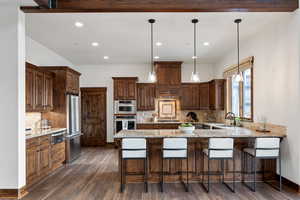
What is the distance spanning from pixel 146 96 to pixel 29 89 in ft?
13.1

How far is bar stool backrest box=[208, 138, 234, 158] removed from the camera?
143 inches

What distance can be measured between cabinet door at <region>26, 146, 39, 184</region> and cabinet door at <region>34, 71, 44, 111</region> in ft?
3.34

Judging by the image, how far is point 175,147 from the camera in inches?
145

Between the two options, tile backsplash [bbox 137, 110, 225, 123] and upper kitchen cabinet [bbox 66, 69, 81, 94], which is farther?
tile backsplash [bbox 137, 110, 225, 123]

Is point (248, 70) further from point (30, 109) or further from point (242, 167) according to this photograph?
point (30, 109)

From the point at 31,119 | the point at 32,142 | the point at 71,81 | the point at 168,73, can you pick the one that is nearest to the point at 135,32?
the point at 71,81

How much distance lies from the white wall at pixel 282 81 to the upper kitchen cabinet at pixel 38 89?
16.4 ft

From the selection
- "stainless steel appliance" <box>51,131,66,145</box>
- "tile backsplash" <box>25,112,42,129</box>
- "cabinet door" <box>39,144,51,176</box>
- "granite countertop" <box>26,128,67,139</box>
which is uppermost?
"tile backsplash" <box>25,112,42,129</box>

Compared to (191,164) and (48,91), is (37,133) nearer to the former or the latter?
(48,91)

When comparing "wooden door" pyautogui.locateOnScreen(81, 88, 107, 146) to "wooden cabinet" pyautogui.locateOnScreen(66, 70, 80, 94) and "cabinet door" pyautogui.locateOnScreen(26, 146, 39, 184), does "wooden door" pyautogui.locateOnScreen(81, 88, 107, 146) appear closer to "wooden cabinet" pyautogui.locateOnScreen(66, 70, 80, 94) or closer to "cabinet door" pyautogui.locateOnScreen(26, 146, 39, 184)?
"wooden cabinet" pyautogui.locateOnScreen(66, 70, 80, 94)

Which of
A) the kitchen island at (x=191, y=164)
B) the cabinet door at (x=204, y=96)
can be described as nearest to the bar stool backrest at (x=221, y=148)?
the kitchen island at (x=191, y=164)

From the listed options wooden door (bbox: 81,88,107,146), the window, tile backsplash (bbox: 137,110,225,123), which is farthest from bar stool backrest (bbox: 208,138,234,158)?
wooden door (bbox: 81,88,107,146)

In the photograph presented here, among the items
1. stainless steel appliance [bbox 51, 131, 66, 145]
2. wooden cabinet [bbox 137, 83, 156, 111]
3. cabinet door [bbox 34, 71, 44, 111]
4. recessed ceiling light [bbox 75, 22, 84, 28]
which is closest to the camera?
recessed ceiling light [bbox 75, 22, 84, 28]

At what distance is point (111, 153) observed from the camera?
22.3ft
